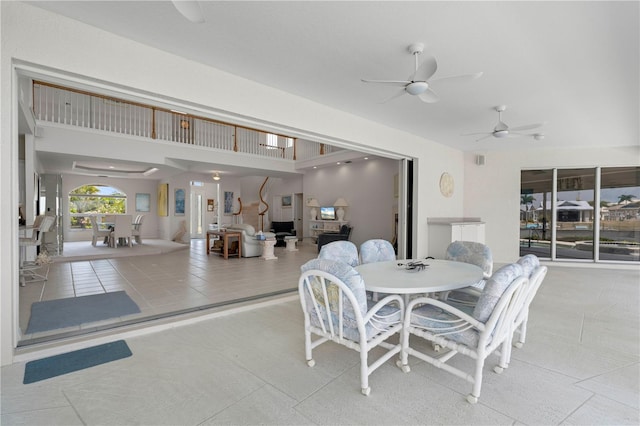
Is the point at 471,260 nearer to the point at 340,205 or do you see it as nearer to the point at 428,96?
A: the point at 428,96

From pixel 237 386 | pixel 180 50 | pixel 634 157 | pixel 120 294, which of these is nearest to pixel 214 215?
pixel 120 294

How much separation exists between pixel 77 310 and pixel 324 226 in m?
7.55

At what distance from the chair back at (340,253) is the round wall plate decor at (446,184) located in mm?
4296

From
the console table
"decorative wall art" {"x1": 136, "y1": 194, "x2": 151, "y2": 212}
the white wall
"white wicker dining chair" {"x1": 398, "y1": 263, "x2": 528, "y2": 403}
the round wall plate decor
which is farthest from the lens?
"decorative wall art" {"x1": 136, "y1": 194, "x2": 151, "y2": 212}

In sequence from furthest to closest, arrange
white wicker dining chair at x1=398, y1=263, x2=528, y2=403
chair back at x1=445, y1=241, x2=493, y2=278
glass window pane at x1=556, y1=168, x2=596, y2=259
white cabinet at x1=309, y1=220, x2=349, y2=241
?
white cabinet at x1=309, y1=220, x2=349, y2=241, glass window pane at x1=556, y1=168, x2=596, y2=259, chair back at x1=445, y1=241, x2=493, y2=278, white wicker dining chair at x1=398, y1=263, x2=528, y2=403

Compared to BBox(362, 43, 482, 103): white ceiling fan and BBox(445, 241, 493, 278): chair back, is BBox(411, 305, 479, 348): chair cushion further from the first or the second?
BBox(362, 43, 482, 103): white ceiling fan

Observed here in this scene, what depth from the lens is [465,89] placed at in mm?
3775

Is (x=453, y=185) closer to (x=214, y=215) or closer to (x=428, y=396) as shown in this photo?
(x=428, y=396)

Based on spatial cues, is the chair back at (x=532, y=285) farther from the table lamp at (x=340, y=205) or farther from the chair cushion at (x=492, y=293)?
the table lamp at (x=340, y=205)

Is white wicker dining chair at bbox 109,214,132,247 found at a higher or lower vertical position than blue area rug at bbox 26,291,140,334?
higher

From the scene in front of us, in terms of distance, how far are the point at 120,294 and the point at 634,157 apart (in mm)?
10156

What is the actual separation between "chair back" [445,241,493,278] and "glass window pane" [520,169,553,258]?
198 inches

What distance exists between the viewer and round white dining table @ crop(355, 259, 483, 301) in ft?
7.19

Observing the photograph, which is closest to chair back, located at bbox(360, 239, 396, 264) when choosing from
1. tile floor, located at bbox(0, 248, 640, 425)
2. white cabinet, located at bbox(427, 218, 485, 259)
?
tile floor, located at bbox(0, 248, 640, 425)
